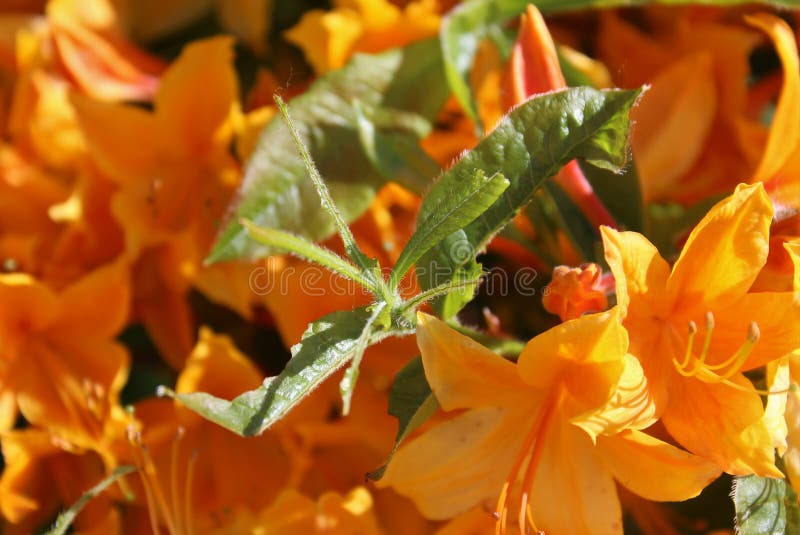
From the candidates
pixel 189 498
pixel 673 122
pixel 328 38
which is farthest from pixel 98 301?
pixel 673 122

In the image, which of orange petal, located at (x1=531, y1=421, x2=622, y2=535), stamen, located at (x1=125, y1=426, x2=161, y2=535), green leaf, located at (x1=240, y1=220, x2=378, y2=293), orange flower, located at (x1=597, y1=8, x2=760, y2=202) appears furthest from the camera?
orange flower, located at (x1=597, y1=8, x2=760, y2=202)

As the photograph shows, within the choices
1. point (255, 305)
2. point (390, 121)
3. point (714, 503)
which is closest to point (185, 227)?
point (255, 305)

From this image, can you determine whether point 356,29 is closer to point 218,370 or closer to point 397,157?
point 397,157

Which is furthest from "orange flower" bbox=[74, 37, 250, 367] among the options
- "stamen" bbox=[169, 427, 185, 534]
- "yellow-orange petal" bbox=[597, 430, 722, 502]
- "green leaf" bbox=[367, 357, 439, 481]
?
"yellow-orange petal" bbox=[597, 430, 722, 502]

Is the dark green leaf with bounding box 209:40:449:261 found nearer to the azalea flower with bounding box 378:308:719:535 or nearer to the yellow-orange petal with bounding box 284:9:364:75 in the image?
the yellow-orange petal with bounding box 284:9:364:75

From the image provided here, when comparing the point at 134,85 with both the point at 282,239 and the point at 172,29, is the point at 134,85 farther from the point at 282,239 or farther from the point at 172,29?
the point at 282,239

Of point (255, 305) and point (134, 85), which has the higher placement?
point (134, 85)
